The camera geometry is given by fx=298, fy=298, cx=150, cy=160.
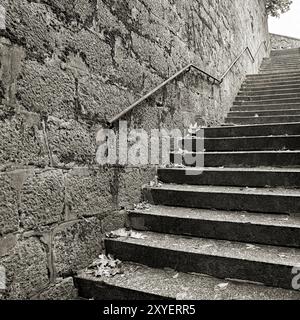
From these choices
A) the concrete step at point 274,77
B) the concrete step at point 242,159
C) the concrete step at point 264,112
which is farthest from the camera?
the concrete step at point 274,77

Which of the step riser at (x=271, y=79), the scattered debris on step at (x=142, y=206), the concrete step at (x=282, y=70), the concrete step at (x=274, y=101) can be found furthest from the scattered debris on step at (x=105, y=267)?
the concrete step at (x=282, y=70)

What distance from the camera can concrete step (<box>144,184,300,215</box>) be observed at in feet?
8.59

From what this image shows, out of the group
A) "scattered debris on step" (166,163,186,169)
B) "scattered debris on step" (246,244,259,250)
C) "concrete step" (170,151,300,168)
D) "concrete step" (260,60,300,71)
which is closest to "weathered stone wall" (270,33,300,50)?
"concrete step" (260,60,300,71)

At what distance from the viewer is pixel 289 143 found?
3.56 m

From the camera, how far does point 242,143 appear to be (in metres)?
3.89

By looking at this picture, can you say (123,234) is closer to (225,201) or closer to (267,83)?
(225,201)

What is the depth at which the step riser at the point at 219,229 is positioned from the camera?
234cm

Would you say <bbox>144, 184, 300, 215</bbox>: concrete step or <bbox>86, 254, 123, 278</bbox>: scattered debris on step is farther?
<bbox>144, 184, 300, 215</bbox>: concrete step

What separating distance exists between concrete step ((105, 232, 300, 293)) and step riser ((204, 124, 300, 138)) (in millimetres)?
2088

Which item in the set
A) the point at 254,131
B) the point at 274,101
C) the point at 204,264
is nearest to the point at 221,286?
the point at 204,264

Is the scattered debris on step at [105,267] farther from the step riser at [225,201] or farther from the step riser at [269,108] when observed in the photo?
the step riser at [269,108]

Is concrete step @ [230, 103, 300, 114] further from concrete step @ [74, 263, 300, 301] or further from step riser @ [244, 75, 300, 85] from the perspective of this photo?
concrete step @ [74, 263, 300, 301]

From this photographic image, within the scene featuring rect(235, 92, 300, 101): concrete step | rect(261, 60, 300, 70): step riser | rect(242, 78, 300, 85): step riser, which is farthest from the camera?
rect(261, 60, 300, 70): step riser

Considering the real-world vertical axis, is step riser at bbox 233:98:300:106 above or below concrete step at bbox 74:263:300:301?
above
